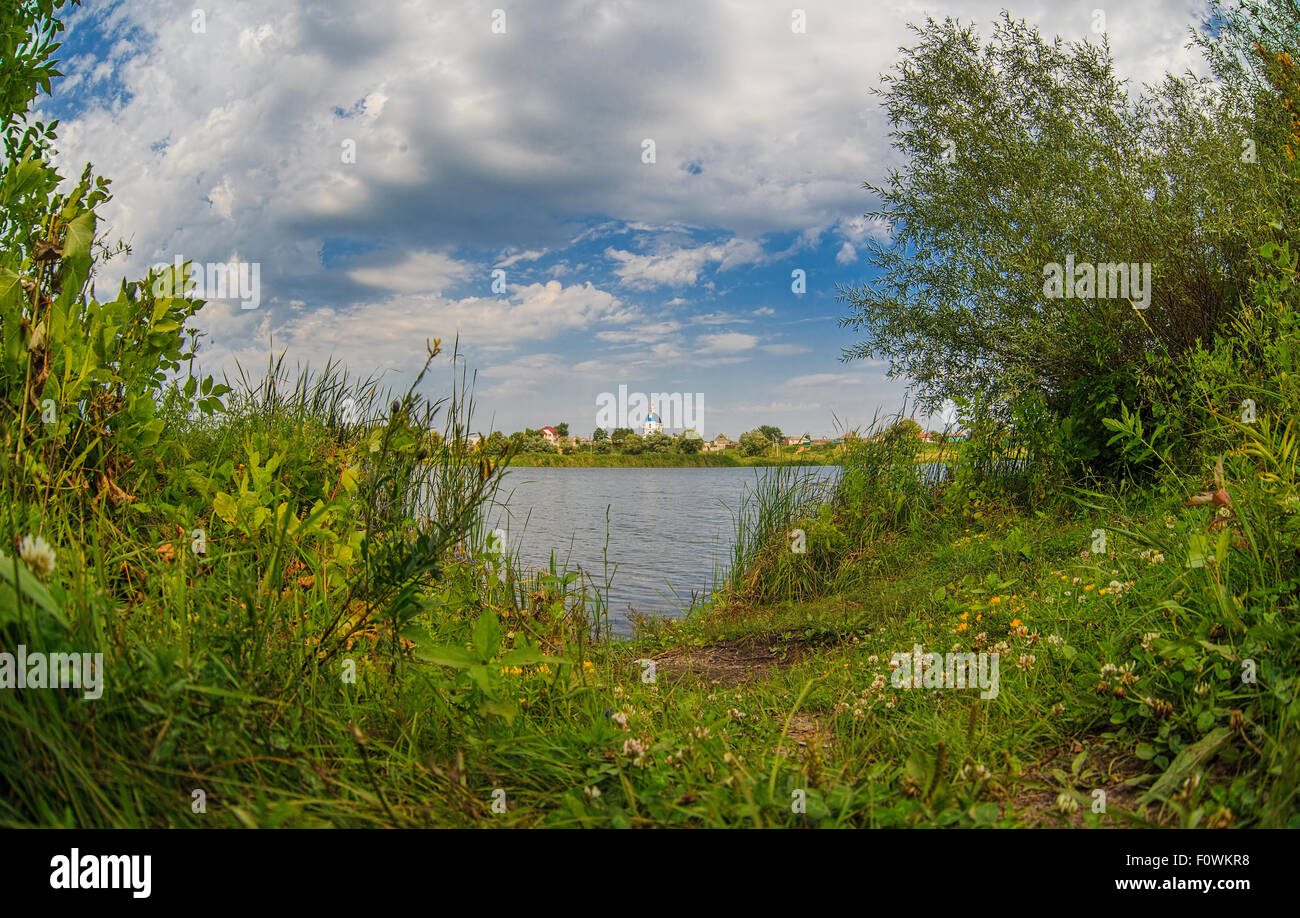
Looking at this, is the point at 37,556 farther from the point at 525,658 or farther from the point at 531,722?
the point at 531,722

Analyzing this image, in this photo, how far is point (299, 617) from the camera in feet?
8.02

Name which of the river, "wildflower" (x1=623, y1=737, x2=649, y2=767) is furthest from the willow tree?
"wildflower" (x1=623, y1=737, x2=649, y2=767)

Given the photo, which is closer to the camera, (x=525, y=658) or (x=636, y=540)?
(x=525, y=658)

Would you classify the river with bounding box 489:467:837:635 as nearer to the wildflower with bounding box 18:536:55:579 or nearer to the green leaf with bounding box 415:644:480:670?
the green leaf with bounding box 415:644:480:670

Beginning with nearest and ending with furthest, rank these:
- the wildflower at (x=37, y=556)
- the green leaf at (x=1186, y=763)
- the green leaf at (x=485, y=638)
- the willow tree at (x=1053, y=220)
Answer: the wildflower at (x=37, y=556)
the green leaf at (x=1186, y=763)
the green leaf at (x=485, y=638)
the willow tree at (x=1053, y=220)

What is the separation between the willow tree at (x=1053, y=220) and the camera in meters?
7.83

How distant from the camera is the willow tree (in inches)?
308

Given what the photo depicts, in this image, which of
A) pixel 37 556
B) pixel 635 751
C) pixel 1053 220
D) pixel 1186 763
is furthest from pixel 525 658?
pixel 1053 220

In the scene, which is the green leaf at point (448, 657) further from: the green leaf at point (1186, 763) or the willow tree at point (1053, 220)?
the willow tree at point (1053, 220)

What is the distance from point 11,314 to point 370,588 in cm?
136

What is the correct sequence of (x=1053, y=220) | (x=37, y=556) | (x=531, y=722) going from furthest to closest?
1. (x=1053, y=220)
2. (x=531, y=722)
3. (x=37, y=556)

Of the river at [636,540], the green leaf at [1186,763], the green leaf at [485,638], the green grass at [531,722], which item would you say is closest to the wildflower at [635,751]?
the green grass at [531,722]

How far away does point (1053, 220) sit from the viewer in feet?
30.1
